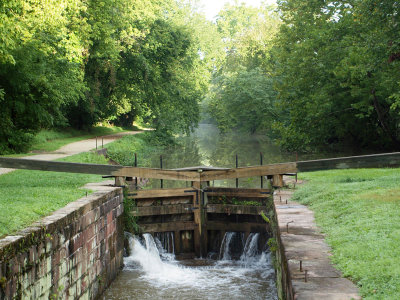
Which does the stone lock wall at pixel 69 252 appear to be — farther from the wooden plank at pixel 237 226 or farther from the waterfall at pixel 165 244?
the wooden plank at pixel 237 226

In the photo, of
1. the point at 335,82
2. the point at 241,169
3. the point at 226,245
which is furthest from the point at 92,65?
the point at 241,169

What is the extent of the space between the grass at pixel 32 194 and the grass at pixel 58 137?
31.6 feet

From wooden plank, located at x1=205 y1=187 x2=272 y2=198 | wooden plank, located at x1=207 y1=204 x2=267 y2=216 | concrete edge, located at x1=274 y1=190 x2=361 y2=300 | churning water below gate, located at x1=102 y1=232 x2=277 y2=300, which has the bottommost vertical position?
churning water below gate, located at x1=102 y1=232 x2=277 y2=300

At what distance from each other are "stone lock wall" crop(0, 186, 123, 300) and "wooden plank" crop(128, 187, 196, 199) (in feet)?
3.19

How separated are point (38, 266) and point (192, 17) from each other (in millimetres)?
45213

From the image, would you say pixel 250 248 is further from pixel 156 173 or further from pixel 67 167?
pixel 67 167

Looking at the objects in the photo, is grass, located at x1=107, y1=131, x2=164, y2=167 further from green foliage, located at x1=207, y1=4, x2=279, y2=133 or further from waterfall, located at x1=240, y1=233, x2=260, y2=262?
waterfall, located at x1=240, y1=233, x2=260, y2=262

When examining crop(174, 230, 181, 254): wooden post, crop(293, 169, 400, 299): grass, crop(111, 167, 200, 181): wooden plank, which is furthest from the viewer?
crop(174, 230, 181, 254): wooden post

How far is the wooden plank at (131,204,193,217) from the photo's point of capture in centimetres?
1278

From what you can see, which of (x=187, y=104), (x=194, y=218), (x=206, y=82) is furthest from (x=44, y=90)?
(x=206, y=82)

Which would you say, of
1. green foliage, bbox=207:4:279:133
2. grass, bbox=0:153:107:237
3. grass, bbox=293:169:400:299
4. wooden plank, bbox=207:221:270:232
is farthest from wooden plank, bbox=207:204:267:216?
green foliage, bbox=207:4:279:133

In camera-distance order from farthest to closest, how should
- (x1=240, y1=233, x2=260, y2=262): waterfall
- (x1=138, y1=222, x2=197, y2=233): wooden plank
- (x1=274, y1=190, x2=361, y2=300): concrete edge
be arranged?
(x1=138, y1=222, x2=197, y2=233): wooden plank
(x1=240, y1=233, x2=260, y2=262): waterfall
(x1=274, y1=190, x2=361, y2=300): concrete edge

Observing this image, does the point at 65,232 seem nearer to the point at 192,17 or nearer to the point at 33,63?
the point at 33,63

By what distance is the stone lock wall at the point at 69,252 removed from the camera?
6.16 m
